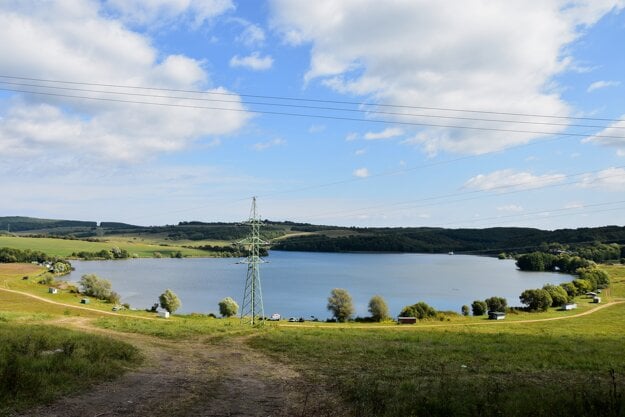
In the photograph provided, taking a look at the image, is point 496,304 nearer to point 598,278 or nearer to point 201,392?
point 598,278

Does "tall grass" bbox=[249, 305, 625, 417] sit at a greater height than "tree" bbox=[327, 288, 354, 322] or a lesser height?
greater

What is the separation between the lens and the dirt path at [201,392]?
12258 mm

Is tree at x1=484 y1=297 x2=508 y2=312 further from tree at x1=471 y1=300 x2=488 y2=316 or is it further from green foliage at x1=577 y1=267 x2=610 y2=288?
green foliage at x1=577 y1=267 x2=610 y2=288

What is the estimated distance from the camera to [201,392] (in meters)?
14.5

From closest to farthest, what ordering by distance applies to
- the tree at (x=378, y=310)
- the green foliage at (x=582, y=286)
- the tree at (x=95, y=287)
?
the tree at (x=378, y=310)
the tree at (x=95, y=287)
the green foliage at (x=582, y=286)

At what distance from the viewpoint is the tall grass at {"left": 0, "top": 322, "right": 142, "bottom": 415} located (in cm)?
1239

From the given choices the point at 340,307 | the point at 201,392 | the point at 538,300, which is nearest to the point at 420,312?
the point at 340,307

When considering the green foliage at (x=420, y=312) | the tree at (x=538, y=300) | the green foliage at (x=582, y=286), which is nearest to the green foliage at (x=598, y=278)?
the green foliage at (x=582, y=286)

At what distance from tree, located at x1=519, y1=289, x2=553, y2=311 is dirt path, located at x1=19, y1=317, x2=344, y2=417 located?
7055 cm

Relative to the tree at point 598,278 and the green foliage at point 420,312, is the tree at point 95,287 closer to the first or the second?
the green foliage at point 420,312

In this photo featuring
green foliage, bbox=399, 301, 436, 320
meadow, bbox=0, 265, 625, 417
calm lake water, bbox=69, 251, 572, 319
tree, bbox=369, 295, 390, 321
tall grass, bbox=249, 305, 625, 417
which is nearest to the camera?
tall grass, bbox=249, 305, 625, 417

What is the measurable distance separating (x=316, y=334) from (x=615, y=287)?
120 metres

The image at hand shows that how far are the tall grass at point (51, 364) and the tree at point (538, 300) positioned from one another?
7500 cm

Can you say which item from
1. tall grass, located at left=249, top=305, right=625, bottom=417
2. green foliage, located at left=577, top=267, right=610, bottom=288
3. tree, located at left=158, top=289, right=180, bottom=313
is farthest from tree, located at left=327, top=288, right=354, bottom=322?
green foliage, located at left=577, top=267, right=610, bottom=288
